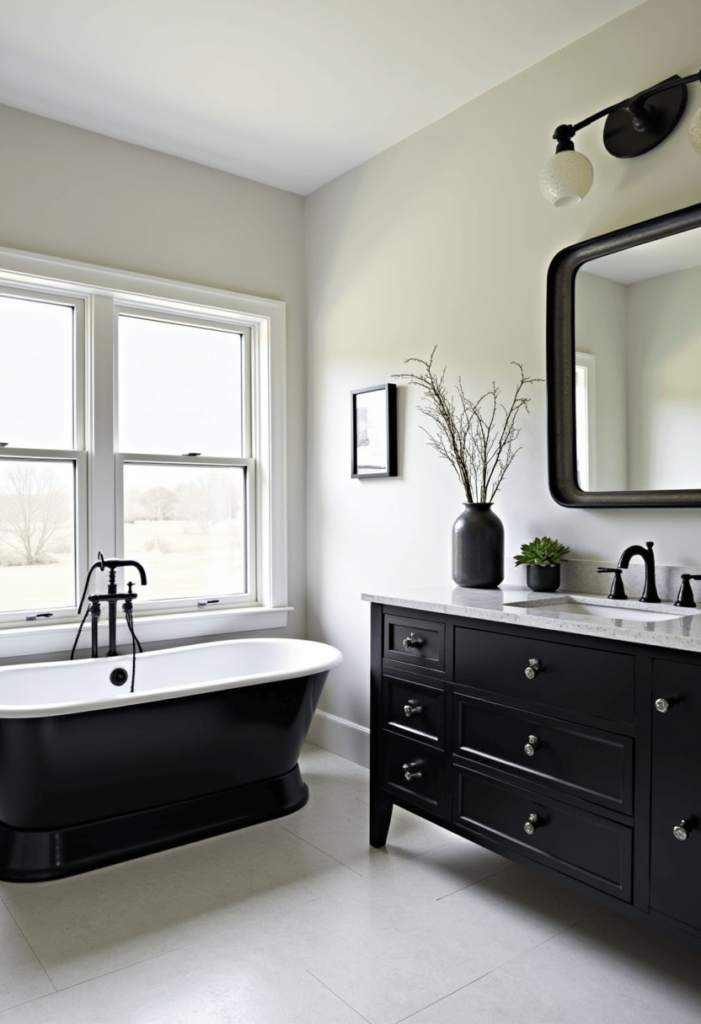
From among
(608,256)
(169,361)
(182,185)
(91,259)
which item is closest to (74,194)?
(91,259)

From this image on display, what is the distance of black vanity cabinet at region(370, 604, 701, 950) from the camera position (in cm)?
172

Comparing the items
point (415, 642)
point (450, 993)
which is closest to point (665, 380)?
point (415, 642)

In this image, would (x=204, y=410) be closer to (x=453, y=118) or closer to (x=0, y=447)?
(x=0, y=447)

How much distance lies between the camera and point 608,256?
243 cm

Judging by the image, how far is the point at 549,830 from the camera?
6.58ft

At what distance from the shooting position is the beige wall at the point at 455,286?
2350mm

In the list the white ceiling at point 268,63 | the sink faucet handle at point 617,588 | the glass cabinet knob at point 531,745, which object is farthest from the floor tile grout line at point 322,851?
the white ceiling at point 268,63

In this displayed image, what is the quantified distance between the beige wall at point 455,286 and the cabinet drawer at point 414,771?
743mm

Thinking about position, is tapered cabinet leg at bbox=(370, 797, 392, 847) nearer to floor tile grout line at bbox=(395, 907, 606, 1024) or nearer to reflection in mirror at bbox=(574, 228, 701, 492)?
floor tile grout line at bbox=(395, 907, 606, 1024)

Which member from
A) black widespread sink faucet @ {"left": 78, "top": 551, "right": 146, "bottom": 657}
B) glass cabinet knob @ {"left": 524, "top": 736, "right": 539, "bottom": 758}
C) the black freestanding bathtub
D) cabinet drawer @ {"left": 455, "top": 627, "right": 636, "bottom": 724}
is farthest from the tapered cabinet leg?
black widespread sink faucet @ {"left": 78, "top": 551, "right": 146, "bottom": 657}

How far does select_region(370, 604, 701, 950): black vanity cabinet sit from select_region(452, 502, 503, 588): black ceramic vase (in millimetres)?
317

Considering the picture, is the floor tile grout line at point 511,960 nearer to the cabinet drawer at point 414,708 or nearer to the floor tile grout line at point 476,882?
the floor tile grout line at point 476,882

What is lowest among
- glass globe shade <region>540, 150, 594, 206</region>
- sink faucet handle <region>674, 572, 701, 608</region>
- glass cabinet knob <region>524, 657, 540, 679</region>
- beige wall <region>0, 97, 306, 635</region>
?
glass cabinet knob <region>524, 657, 540, 679</region>

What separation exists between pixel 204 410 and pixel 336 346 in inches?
28.7
